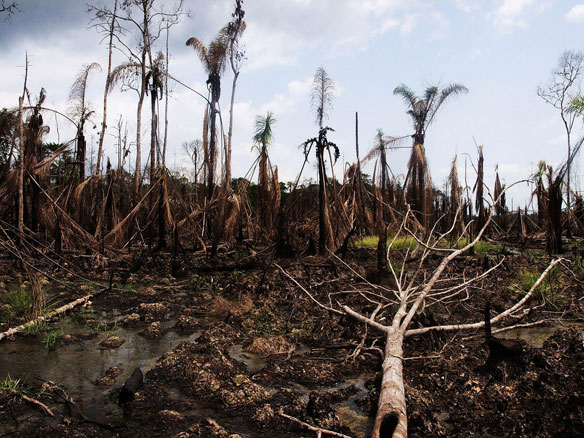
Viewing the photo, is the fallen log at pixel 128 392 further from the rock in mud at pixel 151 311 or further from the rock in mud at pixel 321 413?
the rock in mud at pixel 151 311

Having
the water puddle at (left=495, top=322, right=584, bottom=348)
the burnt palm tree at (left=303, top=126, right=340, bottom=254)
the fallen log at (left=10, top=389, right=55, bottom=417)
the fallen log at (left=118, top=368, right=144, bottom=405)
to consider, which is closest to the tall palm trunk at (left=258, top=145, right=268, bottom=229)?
the burnt palm tree at (left=303, top=126, right=340, bottom=254)

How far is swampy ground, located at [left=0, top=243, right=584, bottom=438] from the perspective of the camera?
2.32m

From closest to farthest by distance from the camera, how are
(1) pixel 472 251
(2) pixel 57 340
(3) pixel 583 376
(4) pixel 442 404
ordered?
1. (4) pixel 442 404
2. (3) pixel 583 376
3. (2) pixel 57 340
4. (1) pixel 472 251

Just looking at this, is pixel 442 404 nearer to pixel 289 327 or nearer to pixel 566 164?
pixel 289 327

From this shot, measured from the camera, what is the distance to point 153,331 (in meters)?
4.15

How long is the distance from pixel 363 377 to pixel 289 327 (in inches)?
54.7

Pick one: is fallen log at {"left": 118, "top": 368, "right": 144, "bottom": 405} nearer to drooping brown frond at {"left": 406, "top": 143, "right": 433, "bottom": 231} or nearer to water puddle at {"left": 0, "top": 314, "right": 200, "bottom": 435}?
water puddle at {"left": 0, "top": 314, "right": 200, "bottom": 435}

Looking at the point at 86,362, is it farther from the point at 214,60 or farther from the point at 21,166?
the point at 214,60

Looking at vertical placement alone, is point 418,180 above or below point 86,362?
above

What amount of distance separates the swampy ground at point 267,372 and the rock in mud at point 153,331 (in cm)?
1

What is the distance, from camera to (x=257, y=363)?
3426mm

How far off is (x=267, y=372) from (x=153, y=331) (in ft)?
5.48

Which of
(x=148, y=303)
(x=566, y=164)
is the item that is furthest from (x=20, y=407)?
(x=566, y=164)

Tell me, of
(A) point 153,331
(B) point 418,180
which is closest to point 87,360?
(A) point 153,331
